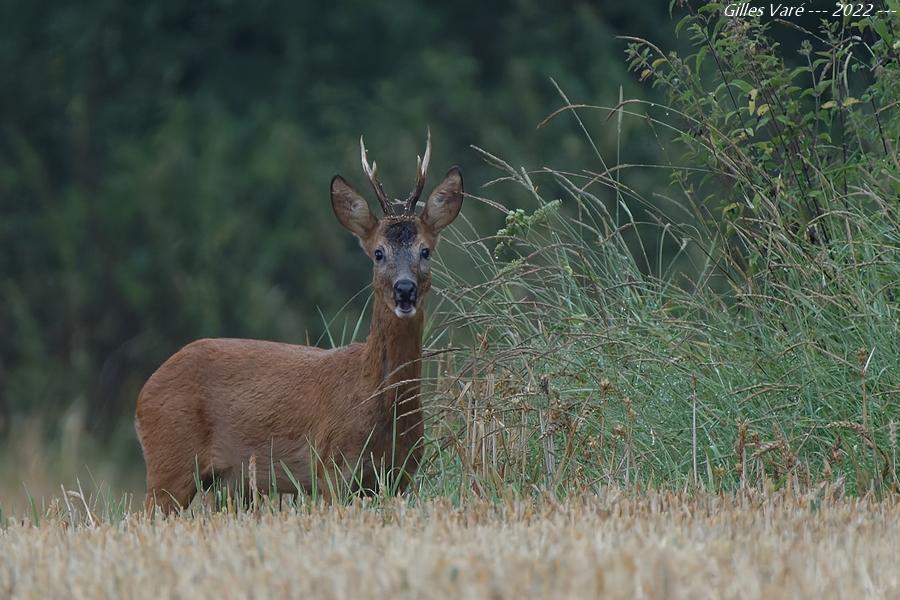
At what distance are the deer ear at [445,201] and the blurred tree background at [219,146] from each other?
7.39m

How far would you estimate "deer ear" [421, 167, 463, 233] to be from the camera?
6934 mm

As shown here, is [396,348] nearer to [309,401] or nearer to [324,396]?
[324,396]

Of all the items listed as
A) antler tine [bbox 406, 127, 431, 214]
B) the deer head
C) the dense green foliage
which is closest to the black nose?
the deer head

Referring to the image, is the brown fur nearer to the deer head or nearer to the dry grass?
the deer head

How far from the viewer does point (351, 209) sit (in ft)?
22.9

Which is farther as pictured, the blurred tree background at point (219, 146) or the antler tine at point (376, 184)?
the blurred tree background at point (219, 146)

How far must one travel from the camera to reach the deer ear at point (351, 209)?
22.8 ft

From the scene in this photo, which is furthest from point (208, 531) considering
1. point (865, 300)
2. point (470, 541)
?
point (865, 300)

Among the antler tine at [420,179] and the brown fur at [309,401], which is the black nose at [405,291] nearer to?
the brown fur at [309,401]

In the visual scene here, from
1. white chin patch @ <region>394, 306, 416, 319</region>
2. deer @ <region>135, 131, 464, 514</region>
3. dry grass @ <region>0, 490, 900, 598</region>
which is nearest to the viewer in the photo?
dry grass @ <region>0, 490, 900, 598</region>

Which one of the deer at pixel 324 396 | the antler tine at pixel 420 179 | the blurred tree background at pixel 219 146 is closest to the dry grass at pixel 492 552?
the deer at pixel 324 396

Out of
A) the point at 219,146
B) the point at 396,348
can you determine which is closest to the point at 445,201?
the point at 396,348

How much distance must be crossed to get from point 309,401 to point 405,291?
638 millimetres

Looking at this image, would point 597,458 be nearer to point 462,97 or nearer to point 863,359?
point 863,359
